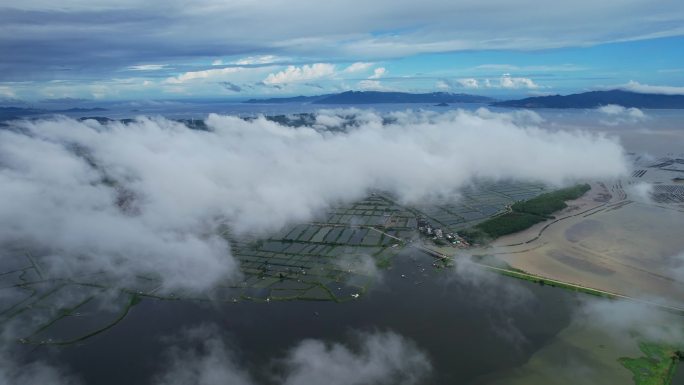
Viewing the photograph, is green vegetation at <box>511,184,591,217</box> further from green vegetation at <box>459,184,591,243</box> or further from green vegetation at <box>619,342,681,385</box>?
green vegetation at <box>619,342,681,385</box>

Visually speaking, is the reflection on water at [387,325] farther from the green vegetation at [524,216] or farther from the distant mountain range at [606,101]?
the distant mountain range at [606,101]

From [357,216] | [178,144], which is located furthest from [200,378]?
[178,144]

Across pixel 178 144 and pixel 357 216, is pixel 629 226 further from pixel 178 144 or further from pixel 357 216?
pixel 178 144

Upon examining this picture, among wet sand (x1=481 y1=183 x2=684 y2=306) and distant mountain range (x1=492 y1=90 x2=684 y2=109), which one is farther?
distant mountain range (x1=492 y1=90 x2=684 y2=109)

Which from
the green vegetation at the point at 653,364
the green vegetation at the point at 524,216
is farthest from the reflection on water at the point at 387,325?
the green vegetation at the point at 524,216

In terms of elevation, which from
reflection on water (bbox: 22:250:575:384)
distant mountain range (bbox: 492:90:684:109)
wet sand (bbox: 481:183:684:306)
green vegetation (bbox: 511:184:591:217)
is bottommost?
reflection on water (bbox: 22:250:575:384)

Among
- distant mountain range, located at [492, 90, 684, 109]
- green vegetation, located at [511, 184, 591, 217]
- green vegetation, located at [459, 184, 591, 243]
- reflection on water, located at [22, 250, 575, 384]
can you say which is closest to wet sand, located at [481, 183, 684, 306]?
green vegetation, located at [459, 184, 591, 243]

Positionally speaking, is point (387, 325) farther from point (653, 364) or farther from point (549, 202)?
point (549, 202)
